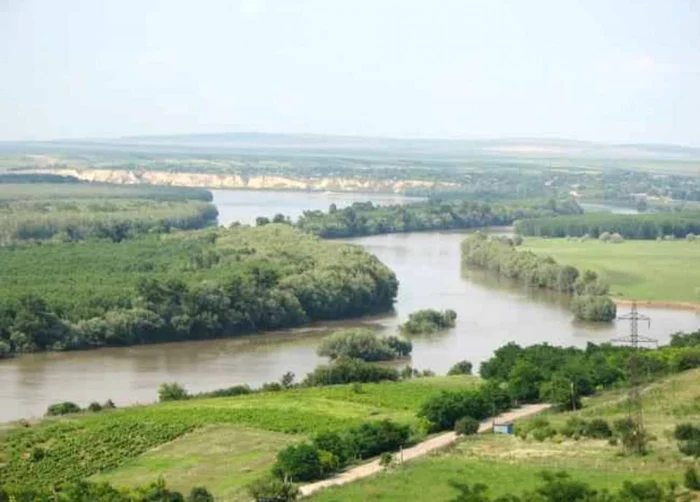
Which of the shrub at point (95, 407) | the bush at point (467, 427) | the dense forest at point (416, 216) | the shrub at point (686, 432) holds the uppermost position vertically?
the shrub at point (686, 432)

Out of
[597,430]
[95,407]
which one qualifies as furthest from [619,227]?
[597,430]

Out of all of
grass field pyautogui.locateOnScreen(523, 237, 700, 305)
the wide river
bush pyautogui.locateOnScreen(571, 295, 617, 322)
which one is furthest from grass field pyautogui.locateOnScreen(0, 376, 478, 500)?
grass field pyautogui.locateOnScreen(523, 237, 700, 305)

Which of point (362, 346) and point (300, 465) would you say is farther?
point (362, 346)

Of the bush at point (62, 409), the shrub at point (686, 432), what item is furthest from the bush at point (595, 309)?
the shrub at point (686, 432)

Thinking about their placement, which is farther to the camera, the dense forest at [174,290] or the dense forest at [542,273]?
the dense forest at [542,273]

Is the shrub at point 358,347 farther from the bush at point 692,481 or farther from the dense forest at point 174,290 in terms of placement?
the bush at point 692,481

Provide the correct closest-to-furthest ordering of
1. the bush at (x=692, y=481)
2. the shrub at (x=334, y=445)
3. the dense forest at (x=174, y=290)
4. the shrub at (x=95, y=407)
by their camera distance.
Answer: the bush at (x=692, y=481) < the shrub at (x=334, y=445) < the shrub at (x=95, y=407) < the dense forest at (x=174, y=290)

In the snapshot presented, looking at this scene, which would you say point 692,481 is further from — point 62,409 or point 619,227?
point 619,227
